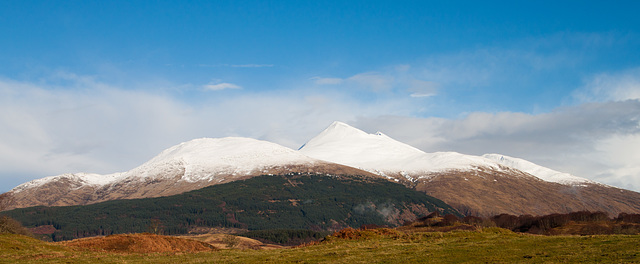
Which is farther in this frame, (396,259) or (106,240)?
(106,240)

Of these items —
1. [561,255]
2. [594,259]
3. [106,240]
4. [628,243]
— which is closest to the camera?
[594,259]

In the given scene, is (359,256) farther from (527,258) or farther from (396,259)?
(527,258)

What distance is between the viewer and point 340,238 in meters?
71.9

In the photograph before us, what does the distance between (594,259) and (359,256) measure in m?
19.6

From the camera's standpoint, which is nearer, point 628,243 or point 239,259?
point 628,243

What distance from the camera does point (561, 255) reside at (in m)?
40.8

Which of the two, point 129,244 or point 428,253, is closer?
point 428,253

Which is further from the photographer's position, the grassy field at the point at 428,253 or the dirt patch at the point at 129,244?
the dirt patch at the point at 129,244

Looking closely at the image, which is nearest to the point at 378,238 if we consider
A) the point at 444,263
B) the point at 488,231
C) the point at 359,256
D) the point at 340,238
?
the point at 340,238

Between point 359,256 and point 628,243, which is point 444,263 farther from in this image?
point 628,243

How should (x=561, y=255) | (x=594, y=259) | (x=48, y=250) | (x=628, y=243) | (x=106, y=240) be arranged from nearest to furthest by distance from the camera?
(x=594, y=259) < (x=561, y=255) < (x=628, y=243) < (x=48, y=250) < (x=106, y=240)

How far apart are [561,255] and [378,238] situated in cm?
3232

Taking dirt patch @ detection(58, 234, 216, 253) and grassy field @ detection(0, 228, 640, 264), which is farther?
dirt patch @ detection(58, 234, 216, 253)

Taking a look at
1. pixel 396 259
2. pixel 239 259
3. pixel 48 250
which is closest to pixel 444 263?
pixel 396 259
